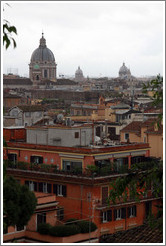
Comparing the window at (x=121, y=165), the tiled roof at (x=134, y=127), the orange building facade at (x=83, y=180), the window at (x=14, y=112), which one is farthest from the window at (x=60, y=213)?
the window at (x=14, y=112)

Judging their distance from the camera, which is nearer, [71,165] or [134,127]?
[71,165]

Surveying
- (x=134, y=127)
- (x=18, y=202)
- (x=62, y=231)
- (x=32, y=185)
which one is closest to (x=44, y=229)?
(x=62, y=231)

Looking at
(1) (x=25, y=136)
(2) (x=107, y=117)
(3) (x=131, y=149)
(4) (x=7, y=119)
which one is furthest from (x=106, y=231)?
(2) (x=107, y=117)

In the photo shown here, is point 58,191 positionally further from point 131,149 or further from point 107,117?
point 107,117

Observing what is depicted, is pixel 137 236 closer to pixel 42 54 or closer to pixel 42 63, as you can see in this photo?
pixel 42 63

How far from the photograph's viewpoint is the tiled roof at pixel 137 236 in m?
13.7

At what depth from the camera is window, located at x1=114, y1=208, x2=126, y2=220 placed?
54.0 ft

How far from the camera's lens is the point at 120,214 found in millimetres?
16578

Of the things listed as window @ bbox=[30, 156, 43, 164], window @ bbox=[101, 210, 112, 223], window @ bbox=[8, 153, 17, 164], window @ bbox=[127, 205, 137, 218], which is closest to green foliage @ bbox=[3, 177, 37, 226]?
window @ bbox=[101, 210, 112, 223]

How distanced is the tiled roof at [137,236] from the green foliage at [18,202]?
3.19 m

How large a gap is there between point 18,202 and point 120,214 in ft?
19.8

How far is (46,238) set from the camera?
1333cm

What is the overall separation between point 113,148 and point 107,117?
1645 cm

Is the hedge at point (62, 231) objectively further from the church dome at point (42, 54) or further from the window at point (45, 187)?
the church dome at point (42, 54)
